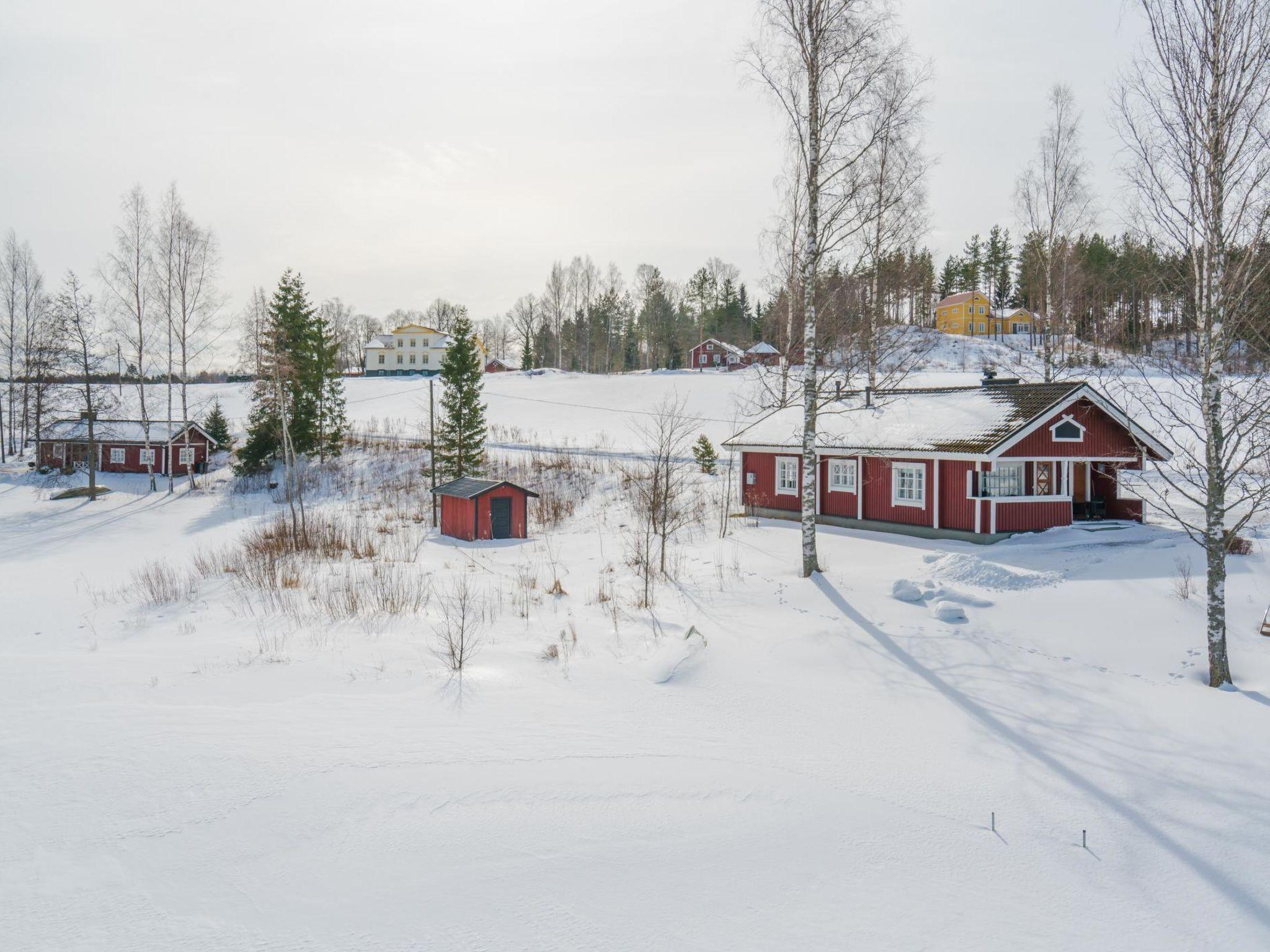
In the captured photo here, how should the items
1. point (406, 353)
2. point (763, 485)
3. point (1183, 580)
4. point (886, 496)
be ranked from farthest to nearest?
point (406, 353) < point (763, 485) < point (886, 496) < point (1183, 580)

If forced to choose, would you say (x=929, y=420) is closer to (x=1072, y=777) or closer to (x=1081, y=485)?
(x=1081, y=485)

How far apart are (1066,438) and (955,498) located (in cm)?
324

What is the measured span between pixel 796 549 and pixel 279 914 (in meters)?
14.5

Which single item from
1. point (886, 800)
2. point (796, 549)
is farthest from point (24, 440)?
point (886, 800)

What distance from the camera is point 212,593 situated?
12.8 meters

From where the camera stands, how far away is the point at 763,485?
23.4 m

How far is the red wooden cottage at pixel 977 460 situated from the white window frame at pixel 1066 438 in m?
0.03

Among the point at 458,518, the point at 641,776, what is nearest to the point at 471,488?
the point at 458,518

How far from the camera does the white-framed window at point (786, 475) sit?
22312 mm

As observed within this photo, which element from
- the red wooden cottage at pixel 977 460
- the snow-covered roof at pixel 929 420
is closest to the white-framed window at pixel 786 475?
the red wooden cottage at pixel 977 460

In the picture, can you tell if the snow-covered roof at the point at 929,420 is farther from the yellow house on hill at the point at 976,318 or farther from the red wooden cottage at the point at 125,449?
the yellow house on hill at the point at 976,318

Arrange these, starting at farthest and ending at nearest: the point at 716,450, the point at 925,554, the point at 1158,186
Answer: the point at 716,450, the point at 925,554, the point at 1158,186

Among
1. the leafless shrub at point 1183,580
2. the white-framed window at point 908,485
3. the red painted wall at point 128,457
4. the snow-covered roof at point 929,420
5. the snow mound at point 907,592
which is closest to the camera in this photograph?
the leafless shrub at point 1183,580

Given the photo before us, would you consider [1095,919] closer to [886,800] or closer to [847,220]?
[886,800]
